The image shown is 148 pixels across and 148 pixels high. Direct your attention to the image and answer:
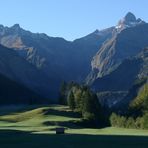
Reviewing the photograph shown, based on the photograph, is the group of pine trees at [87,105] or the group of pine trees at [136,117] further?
the group of pine trees at [87,105]

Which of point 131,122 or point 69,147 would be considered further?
point 131,122

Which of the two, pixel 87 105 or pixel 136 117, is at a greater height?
pixel 87 105

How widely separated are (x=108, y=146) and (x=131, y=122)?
81.7 meters

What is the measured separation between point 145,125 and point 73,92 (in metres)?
63.5

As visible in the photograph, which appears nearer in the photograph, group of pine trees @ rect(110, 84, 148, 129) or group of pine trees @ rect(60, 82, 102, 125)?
group of pine trees @ rect(110, 84, 148, 129)

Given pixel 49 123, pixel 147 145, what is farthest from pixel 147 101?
pixel 147 145

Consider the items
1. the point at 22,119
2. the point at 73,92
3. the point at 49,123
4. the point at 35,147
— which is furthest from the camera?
the point at 73,92

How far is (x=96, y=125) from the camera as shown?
13912 centimetres

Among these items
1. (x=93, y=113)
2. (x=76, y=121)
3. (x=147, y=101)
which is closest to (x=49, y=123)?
(x=76, y=121)

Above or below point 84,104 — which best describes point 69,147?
below

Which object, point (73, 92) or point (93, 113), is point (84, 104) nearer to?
point (93, 113)

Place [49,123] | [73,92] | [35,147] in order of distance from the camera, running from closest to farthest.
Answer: [35,147]
[49,123]
[73,92]

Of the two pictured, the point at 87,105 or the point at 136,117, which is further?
the point at 87,105

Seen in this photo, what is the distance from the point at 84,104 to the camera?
6127 inches
